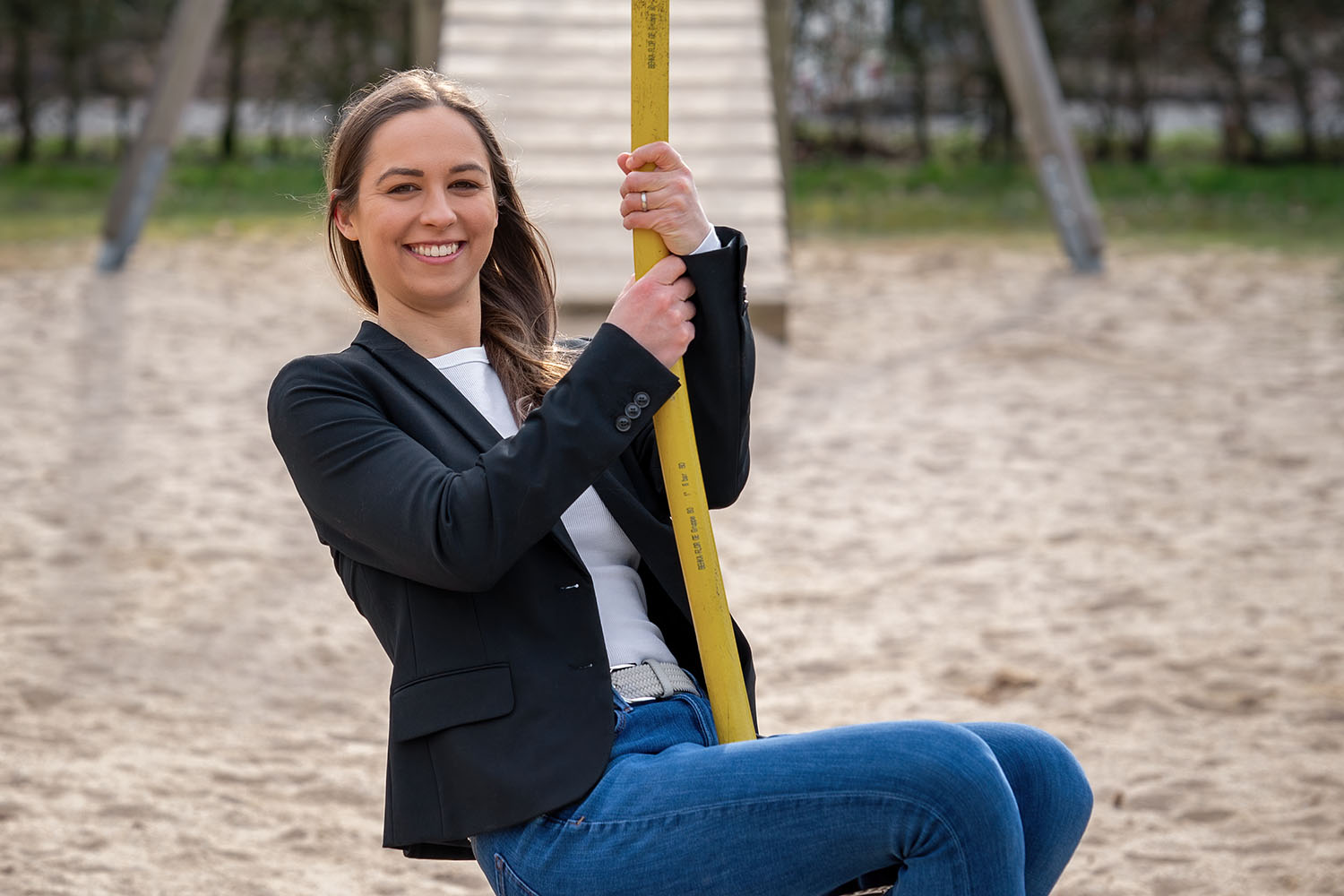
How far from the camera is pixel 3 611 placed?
407 centimetres

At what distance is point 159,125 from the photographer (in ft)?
29.6

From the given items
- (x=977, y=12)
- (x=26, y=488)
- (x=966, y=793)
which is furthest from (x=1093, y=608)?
(x=977, y=12)

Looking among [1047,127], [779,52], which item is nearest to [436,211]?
[779,52]

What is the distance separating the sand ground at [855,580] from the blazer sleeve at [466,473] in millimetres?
1378

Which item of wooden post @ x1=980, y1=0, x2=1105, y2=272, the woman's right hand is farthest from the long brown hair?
wooden post @ x1=980, y1=0, x2=1105, y2=272

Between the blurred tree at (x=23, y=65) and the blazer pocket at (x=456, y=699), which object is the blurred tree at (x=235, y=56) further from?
the blazer pocket at (x=456, y=699)

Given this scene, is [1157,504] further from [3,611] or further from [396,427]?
[396,427]

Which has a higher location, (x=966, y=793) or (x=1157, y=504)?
(x=966, y=793)

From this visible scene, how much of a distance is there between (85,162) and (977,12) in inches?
326

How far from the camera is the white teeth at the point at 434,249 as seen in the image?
1.78 meters

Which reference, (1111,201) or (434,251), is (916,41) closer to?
(1111,201)

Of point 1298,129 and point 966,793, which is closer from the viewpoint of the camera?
point 966,793

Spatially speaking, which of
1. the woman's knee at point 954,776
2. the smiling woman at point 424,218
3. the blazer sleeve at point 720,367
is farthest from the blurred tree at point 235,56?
the woman's knee at point 954,776

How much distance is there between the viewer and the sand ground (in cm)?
299
